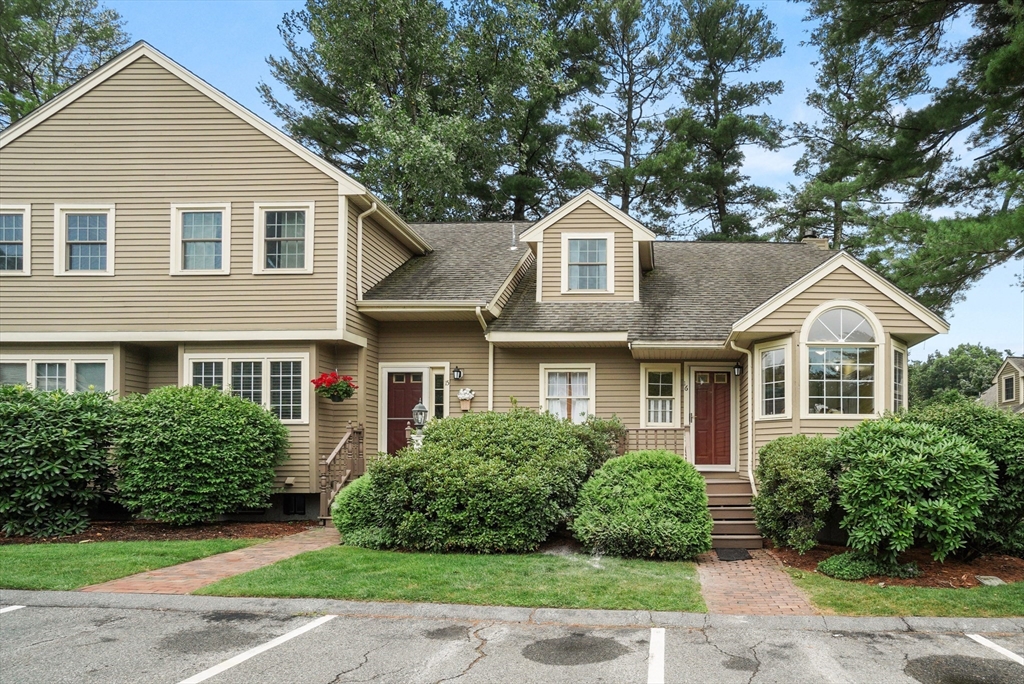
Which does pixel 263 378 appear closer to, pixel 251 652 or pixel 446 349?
pixel 446 349

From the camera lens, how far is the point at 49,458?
38.7 feet

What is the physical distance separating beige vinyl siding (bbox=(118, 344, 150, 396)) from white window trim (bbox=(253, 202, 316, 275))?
2743 mm

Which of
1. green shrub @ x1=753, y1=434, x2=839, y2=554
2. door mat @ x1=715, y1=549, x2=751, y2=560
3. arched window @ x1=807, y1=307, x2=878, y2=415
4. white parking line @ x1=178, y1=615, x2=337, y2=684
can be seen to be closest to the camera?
white parking line @ x1=178, y1=615, x2=337, y2=684

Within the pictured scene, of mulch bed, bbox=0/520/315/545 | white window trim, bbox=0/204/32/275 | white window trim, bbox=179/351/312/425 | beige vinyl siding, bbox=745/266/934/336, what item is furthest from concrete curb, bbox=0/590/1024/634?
white window trim, bbox=0/204/32/275

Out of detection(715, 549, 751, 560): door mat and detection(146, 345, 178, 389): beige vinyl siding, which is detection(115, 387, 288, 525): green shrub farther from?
detection(715, 549, 751, 560): door mat

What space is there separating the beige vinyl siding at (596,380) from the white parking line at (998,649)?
828 cm

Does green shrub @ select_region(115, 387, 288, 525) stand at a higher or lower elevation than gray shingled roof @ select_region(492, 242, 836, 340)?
lower

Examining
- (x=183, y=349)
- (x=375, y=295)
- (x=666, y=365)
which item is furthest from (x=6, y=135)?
(x=666, y=365)

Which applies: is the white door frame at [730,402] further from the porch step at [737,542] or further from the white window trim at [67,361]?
the white window trim at [67,361]

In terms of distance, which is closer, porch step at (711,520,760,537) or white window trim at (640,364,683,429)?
porch step at (711,520,760,537)

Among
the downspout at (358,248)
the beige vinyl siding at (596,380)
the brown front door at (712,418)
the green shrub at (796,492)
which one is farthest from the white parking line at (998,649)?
the downspout at (358,248)

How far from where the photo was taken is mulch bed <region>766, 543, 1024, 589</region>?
353 inches

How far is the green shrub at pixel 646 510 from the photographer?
10.1 meters

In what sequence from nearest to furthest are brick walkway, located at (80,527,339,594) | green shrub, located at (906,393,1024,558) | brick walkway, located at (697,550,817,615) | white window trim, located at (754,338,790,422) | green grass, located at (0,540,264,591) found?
1. brick walkway, located at (697,550,817,615)
2. brick walkway, located at (80,527,339,594)
3. green grass, located at (0,540,264,591)
4. green shrub, located at (906,393,1024,558)
5. white window trim, located at (754,338,790,422)
